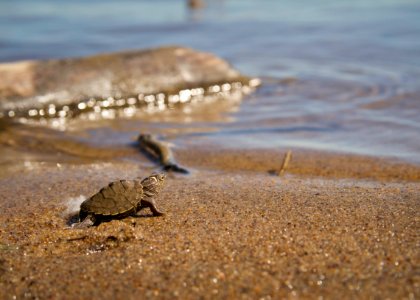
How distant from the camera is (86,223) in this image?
3.01 metres

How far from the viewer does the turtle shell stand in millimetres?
2895

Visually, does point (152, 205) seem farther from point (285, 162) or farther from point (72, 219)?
point (285, 162)

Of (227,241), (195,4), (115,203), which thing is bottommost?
(227,241)

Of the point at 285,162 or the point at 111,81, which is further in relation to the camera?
the point at 111,81

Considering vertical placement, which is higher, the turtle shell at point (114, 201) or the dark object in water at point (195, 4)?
the dark object in water at point (195, 4)

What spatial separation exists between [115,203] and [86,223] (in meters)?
0.23

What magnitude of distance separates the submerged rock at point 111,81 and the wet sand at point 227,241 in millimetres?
2072

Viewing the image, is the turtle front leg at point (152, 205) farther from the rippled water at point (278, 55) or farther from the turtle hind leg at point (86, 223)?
the rippled water at point (278, 55)

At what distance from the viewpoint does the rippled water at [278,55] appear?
5031 mm

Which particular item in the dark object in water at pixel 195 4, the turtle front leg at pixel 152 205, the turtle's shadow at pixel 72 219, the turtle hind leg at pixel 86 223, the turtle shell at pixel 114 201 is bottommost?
the turtle's shadow at pixel 72 219

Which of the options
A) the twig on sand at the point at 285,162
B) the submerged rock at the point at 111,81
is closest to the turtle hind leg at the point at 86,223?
the twig on sand at the point at 285,162

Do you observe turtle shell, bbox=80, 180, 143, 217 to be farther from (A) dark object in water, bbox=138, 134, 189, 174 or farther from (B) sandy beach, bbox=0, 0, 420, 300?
(A) dark object in water, bbox=138, 134, 189, 174

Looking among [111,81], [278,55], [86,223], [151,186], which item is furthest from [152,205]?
[278,55]

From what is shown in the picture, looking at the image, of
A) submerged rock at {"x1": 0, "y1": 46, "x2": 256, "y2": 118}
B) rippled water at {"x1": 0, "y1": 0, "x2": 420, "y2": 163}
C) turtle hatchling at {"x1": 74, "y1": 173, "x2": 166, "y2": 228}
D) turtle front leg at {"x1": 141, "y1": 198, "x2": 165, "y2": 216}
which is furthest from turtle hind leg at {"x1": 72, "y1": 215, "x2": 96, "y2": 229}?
submerged rock at {"x1": 0, "y1": 46, "x2": 256, "y2": 118}
